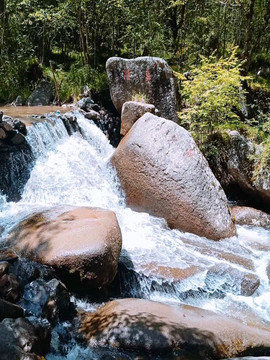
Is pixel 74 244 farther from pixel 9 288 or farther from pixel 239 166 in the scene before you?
pixel 239 166

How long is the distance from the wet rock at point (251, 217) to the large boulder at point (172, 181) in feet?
3.45

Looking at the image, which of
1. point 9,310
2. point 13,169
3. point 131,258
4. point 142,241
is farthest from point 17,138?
point 9,310

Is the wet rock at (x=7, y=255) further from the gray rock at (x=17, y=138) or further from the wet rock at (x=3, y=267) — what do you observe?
the gray rock at (x=17, y=138)

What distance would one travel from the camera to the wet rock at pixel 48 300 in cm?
405

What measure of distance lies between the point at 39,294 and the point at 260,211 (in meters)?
6.48

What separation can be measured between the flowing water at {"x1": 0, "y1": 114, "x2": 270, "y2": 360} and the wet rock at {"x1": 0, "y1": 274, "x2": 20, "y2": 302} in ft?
3.10

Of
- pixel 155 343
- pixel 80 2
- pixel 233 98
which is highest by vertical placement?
pixel 80 2

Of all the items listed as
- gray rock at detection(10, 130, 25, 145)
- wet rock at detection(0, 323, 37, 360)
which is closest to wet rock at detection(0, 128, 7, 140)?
gray rock at detection(10, 130, 25, 145)

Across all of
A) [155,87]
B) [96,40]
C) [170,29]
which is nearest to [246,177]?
[155,87]

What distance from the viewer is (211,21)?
674 inches

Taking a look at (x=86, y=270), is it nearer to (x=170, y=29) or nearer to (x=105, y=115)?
(x=105, y=115)

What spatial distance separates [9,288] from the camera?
4.11m

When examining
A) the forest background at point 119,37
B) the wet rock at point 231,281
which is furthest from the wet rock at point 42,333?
the forest background at point 119,37

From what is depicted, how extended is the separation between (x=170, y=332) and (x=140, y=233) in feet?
9.67
